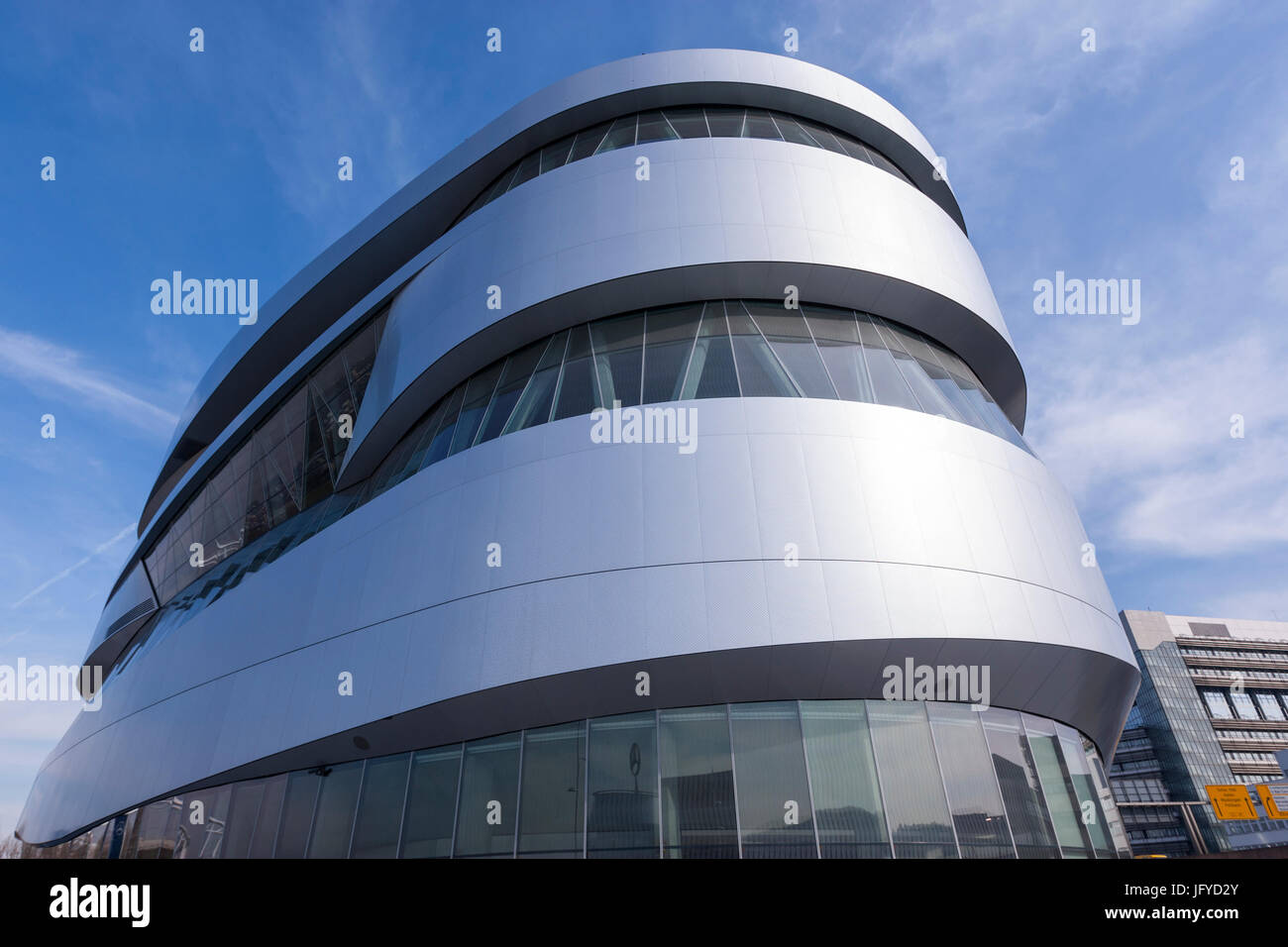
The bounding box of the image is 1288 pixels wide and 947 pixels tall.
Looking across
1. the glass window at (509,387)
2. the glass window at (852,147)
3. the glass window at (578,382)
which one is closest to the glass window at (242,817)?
the glass window at (509,387)

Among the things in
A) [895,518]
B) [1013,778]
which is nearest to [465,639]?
[895,518]

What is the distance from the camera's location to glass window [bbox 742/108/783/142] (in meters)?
17.7

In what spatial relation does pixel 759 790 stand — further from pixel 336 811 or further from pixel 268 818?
pixel 268 818

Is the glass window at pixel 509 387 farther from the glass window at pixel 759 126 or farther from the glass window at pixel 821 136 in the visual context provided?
the glass window at pixel 821 136

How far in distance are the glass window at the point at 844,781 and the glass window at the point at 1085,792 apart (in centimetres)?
397

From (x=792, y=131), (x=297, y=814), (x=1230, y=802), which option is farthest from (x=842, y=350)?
(x=1230, y=802)

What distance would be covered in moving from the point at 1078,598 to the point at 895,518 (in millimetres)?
3871

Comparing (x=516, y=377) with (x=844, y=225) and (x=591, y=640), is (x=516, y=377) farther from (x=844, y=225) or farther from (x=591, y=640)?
(x=844, y=225)

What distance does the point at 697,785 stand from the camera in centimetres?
1042

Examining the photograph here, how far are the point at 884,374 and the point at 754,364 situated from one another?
8.37 ft

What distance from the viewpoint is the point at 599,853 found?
1017cm

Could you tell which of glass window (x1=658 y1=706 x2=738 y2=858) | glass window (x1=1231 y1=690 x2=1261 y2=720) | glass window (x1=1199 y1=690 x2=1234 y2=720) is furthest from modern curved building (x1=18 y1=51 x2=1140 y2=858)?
glass window (x1=1231 y1=690 x2=1261 y2=720)

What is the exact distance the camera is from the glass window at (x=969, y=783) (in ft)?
33.4

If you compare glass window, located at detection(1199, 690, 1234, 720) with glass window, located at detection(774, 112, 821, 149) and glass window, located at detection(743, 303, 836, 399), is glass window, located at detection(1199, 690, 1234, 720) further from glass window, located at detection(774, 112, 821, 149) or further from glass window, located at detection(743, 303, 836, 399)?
glass window, located at detection(743, 303, 836, 399)
